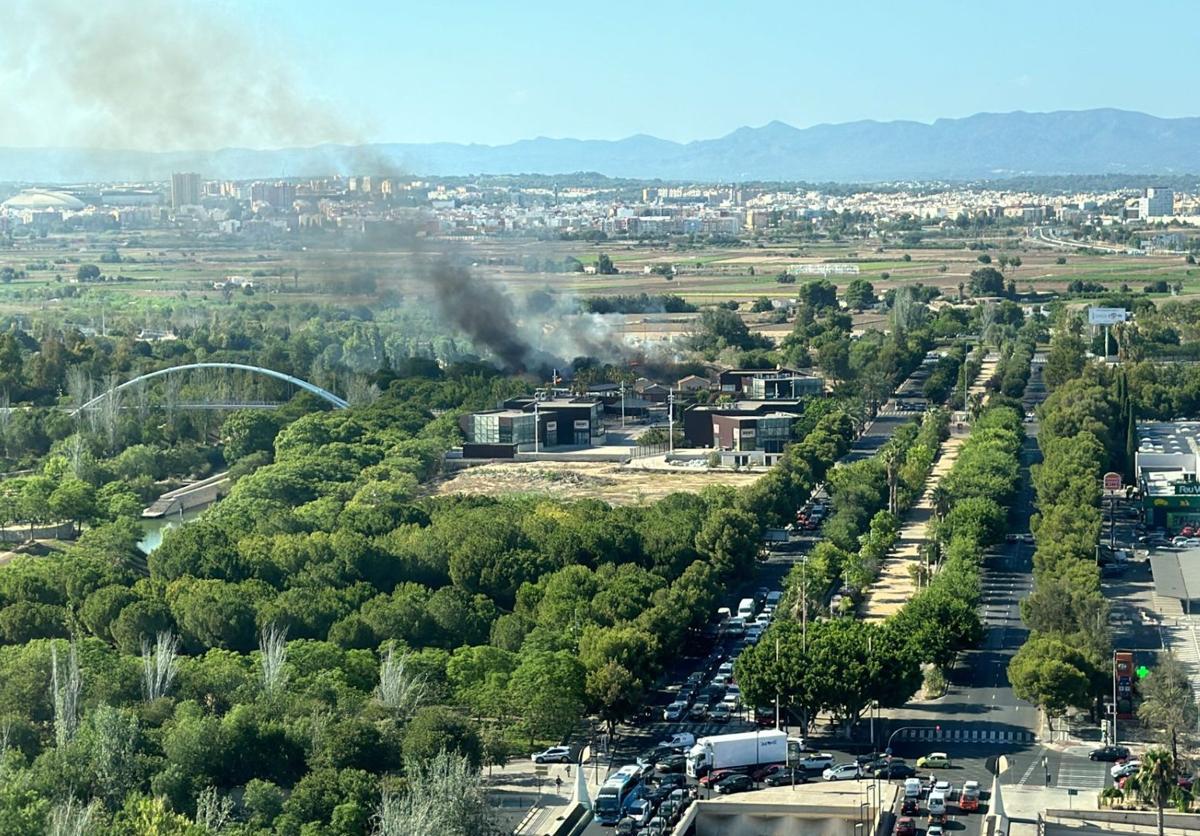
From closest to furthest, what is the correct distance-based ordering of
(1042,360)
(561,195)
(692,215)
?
(1042,360)
(692,215)
(561,195)

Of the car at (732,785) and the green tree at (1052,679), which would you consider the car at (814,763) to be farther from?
the green tree at (1052,679)

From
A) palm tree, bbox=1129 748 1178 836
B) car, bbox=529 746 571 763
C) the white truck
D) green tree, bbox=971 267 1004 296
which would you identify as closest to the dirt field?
car, bbox=529 746 571 763

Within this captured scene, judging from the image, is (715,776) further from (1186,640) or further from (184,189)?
(184,189)

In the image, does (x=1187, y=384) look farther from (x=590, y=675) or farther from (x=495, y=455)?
(x=590, y=675)

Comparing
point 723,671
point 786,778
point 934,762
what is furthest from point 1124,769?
point 723,671

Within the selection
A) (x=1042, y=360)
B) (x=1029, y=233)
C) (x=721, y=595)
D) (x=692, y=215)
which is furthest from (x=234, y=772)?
(x=692, y=215)

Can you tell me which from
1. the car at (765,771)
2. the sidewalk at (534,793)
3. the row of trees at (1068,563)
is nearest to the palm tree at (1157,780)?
the row of trees at (1068,563)

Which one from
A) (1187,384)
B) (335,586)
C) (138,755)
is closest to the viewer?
(138,755)
